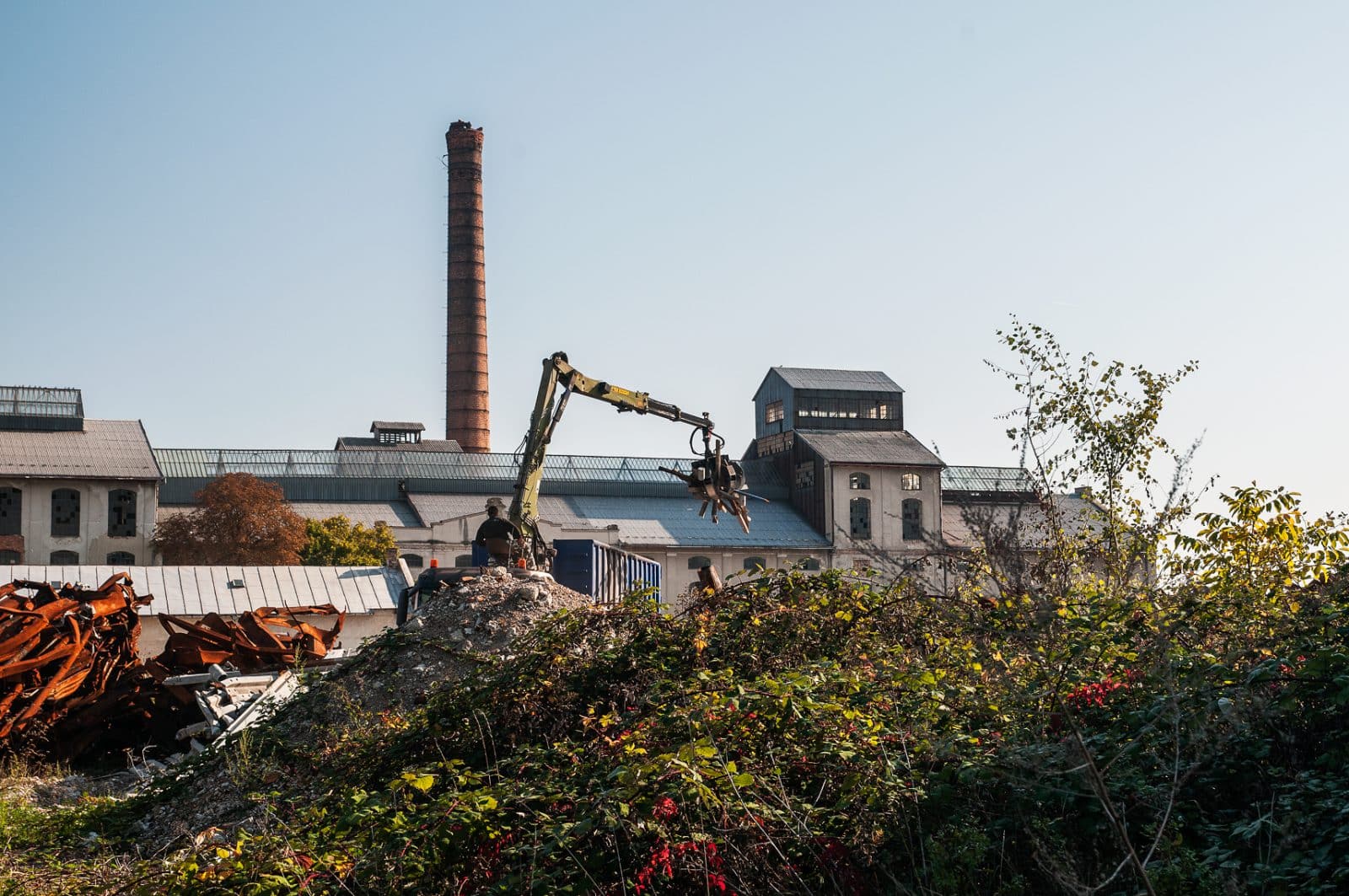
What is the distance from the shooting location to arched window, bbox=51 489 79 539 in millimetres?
48844

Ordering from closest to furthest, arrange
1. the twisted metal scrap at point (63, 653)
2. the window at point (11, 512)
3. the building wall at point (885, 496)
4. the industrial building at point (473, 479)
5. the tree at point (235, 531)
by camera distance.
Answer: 1. the twisted metal scrap at point (63, 653)
2. the tree at point (235, 531)
3. the window at point (11, 512)
4. the industrial building at point (473, 479)
5. the building wall at point (885, 496)

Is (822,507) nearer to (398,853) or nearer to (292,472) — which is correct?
(292,472)

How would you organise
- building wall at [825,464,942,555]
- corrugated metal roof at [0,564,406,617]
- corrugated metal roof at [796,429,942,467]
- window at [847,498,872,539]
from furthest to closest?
corrugated metal roof at [796,429,942,467] < window at [847,498,872,539] < building wall at [825,464,942,555] < corrugated metal roof at [0,564,406,617]

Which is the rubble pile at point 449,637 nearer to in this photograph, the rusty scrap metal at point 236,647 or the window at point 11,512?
the rusty scrap metal at point 236,647

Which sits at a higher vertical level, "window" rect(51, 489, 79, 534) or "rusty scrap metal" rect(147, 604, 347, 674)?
"window" rect(51, 489, 79, 534)

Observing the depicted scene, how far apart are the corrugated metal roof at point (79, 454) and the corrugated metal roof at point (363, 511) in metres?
6.19

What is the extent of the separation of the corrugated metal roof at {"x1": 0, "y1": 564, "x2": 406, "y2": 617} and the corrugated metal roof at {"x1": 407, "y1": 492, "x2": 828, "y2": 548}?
27.8 m

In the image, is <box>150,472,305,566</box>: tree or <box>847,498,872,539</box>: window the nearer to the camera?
<box>150,472,305,566</box>: tree

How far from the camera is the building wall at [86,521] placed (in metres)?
48.5

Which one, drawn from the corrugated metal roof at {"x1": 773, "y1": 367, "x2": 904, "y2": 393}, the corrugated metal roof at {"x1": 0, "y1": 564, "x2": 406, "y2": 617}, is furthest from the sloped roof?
the corrugated metal roof at {"x1": 0, "y1": 564, "x2": 406, "y2": 617}

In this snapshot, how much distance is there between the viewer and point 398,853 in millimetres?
6570

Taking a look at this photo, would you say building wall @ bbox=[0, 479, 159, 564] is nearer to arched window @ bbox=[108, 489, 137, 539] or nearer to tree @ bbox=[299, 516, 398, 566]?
arched window @ bbox=[108, 489, 137, 539]

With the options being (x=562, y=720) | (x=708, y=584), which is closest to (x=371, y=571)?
(x=708, y=584)

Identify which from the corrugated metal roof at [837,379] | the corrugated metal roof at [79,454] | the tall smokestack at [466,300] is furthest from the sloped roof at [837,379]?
the corrugated metal roof at [79,454]
